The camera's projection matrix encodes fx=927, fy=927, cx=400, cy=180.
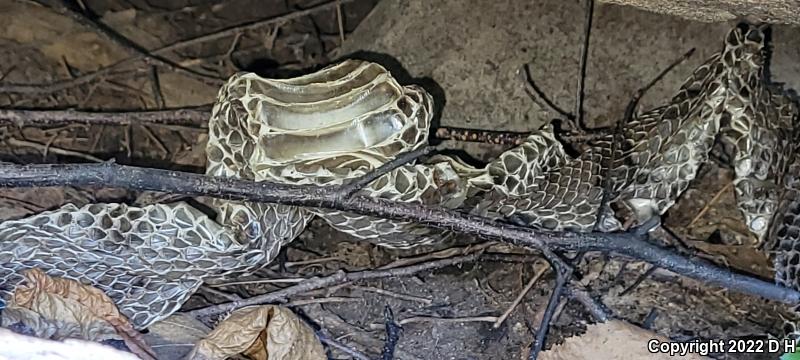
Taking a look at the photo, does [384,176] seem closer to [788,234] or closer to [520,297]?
[520,297]

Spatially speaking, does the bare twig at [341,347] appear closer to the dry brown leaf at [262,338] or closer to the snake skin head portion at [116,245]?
the dry brown leaf at [262,338]

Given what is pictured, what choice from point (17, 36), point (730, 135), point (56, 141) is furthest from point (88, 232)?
point (730, 135)

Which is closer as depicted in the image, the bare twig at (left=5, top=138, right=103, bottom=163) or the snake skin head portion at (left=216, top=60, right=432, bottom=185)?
the snake skin head portion at (left=216, top=60, right=432, bottom=185)

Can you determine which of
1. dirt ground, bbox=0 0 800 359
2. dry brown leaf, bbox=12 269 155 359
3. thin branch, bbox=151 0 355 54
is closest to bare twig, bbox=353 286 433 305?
dirt ground, bbox=0 0 800 359

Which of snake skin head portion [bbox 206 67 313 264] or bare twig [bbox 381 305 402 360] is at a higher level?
snake skin head portion [bbox 206 67 313 264]

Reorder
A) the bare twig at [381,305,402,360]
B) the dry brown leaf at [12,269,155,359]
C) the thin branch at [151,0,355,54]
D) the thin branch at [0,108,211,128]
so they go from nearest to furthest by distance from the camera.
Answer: the dry brown leaf at [12,269,155,359] < the bare twig at [381,305,402,360] < the thin branch at [0,108,211,128] < the thin branch at [151,0,355,54]

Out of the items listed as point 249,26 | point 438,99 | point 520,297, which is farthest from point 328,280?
point 249,26

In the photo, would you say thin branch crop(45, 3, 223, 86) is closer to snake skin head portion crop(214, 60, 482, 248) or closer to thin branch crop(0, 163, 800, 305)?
snake skin head portion crop(214, 60, 482, 248)
